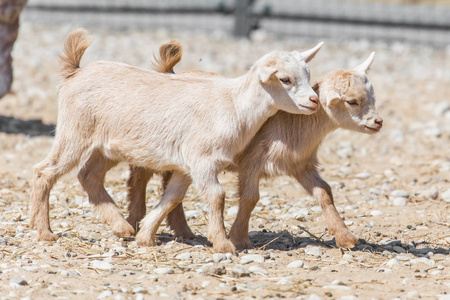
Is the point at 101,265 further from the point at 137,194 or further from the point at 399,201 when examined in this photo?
the point at 399,201

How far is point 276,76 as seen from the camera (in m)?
5.37

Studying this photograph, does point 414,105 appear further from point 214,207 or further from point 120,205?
point 214,207

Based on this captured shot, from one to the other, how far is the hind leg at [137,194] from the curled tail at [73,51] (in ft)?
3.37

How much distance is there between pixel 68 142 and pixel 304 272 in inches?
87.9

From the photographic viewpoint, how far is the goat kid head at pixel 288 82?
17.5 feet

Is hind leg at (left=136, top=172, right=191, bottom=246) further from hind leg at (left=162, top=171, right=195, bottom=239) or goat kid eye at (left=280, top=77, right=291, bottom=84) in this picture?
goat kid eye at (left=280, top=77, right=291, bottom=84)

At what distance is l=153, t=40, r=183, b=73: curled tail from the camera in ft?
20.2

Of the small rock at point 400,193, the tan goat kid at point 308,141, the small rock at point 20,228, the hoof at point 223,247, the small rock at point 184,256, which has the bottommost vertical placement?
the small rock at point 20,228

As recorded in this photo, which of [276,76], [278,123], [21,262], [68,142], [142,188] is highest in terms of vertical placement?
[276,76]

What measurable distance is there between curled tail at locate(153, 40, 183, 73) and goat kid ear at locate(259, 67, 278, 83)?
1076 millimetres

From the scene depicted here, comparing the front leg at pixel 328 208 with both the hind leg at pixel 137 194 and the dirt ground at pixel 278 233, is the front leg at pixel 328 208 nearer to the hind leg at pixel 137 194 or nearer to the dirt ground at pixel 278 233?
the dirt ground at pixel 278 233

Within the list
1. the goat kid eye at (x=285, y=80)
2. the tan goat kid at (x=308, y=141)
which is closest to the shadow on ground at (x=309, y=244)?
the tan goat kid at (x=308, y=141)

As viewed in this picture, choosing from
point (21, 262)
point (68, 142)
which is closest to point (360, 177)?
point (68, 142)

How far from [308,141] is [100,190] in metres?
1.86
